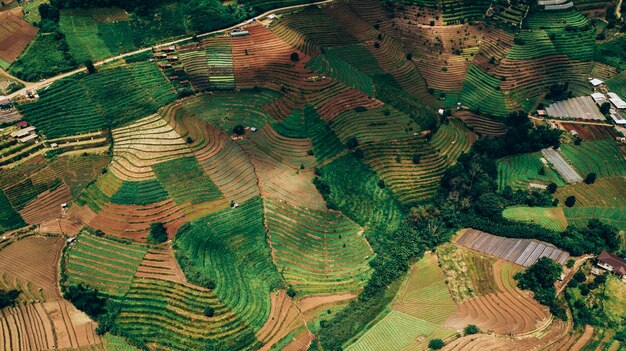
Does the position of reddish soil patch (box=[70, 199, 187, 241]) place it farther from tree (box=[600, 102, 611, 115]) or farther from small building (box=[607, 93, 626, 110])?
small building (box=[607, 93, 626, 110])

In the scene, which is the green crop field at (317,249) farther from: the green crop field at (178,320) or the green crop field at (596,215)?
the green crop field at (596,215)

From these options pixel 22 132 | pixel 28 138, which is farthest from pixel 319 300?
pixel 22 132

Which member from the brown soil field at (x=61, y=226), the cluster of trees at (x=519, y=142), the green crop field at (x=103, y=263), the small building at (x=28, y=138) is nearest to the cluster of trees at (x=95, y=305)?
the green crop field at (x=103, y=263)

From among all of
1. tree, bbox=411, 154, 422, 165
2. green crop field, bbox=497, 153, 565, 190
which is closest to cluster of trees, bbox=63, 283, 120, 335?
tree, bbox=411, 154, 422, 165

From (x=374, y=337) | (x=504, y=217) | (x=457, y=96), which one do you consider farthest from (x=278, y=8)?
(x=374, y=337)

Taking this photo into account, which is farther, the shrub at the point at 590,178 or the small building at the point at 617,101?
the small building at the point at 617,101

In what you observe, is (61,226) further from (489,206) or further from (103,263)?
(489,206)
